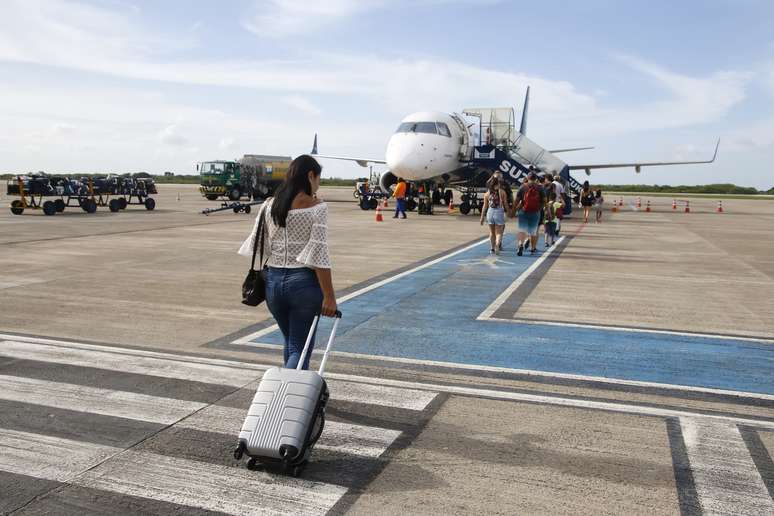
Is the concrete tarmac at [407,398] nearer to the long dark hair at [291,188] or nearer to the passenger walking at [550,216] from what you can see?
the long dark hair at [291,188]

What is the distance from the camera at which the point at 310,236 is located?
479 centimetres

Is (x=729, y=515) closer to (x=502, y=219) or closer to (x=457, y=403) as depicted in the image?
(x=457, y=403)

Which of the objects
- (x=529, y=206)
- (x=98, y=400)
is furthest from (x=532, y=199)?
(x=98, y=400)

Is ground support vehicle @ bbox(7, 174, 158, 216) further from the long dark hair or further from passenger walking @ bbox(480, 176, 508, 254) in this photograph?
the long dark hair

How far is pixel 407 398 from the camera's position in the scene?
5.86 metres

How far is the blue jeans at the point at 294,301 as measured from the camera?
4859mm

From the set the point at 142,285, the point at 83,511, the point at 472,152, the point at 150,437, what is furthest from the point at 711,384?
the point at 472,152

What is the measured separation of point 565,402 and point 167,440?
328 cm

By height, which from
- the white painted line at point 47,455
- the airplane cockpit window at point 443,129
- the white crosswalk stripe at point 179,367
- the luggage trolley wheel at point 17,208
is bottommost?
the white painted line at point 47,455

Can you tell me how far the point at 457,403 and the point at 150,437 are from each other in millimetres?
2484

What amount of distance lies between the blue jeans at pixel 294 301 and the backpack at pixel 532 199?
452 inches

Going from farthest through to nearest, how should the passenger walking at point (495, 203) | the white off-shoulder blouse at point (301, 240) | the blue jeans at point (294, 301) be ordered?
the passenger walking at point (495, 203)
the blue jeans at point (294, 301)
the white off-shoulder blouse at point (301, 240)

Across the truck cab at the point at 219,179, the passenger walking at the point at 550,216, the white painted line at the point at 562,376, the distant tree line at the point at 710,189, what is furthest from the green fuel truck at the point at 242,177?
the distant tree line at the point at 710,189

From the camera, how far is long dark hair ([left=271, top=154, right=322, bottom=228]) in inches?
190
